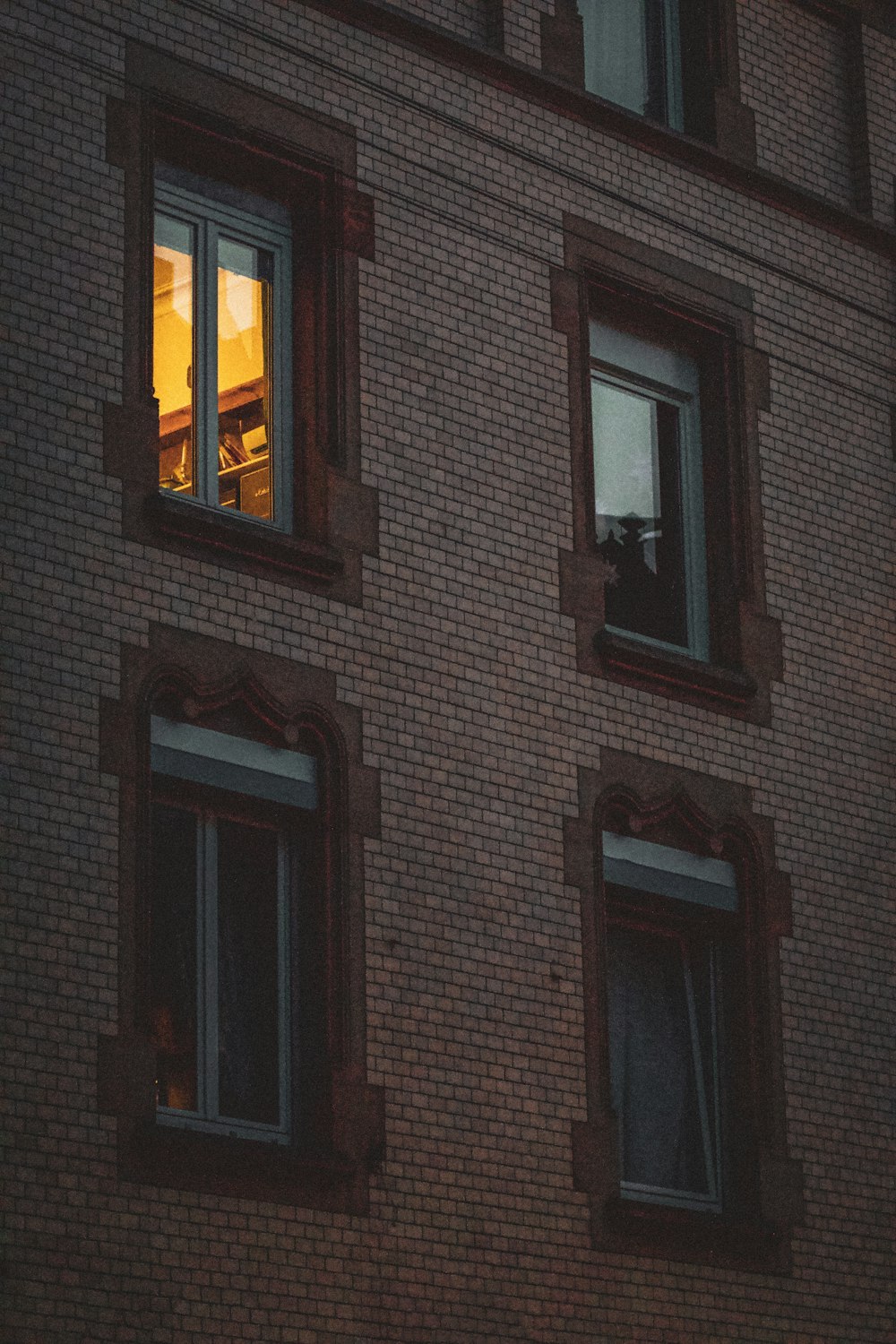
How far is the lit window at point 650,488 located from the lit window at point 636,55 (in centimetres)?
173

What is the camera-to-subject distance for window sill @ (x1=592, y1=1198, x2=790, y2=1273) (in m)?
14.8

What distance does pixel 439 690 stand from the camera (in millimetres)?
15008

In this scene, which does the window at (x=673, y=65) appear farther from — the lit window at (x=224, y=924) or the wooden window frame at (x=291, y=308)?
the lit window at (x=224, y=924)

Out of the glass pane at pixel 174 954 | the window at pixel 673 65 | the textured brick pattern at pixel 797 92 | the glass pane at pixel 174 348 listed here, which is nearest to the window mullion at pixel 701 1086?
the glass pane at pixel 174 954

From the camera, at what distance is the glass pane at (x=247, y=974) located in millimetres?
13852

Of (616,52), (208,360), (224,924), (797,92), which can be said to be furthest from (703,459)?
(224,924)

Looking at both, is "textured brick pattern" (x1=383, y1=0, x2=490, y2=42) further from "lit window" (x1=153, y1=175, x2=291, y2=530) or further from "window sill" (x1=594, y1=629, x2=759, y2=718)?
"window sill" (x1=594, y1=629, x2=759, y2=718)

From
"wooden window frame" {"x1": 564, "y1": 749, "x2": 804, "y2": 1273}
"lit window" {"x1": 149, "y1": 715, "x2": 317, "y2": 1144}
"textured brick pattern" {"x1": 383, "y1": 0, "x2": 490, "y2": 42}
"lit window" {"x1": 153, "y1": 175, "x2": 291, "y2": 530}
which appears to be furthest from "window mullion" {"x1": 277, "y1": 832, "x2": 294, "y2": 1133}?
"textured brick pattern" {"x1": 383, "y1": 0, "x2": 490, "y2": 42}

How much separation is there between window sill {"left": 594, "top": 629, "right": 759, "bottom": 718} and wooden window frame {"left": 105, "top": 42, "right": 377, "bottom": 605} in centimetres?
177

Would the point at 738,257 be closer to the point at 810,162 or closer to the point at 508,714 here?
the point at 810,162

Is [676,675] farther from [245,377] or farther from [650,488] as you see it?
[245,377]

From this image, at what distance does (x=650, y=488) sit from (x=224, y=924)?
4671mm

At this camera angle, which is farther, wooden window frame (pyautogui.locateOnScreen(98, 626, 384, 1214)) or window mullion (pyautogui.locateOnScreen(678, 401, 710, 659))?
window mullion (pyautogui.locateOnScreen(678, 401, 710, 659))

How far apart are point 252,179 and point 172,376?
1364 millimetres
